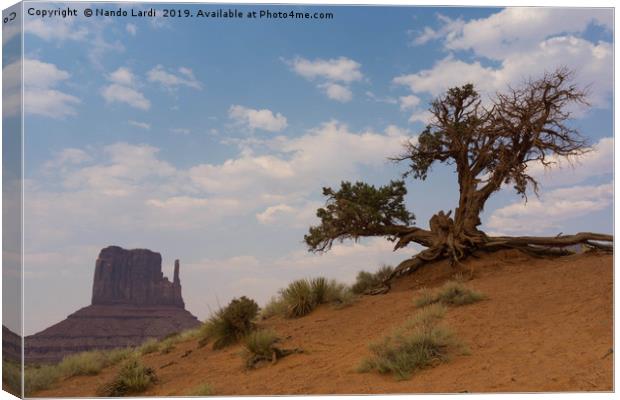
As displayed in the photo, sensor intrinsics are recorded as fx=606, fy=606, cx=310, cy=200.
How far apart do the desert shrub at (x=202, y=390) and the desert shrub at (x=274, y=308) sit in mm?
7083

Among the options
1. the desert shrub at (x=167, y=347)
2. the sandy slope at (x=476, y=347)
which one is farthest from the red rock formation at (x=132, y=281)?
the sandy slope at (x=476, y=347)

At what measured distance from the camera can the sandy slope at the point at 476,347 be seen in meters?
8.69

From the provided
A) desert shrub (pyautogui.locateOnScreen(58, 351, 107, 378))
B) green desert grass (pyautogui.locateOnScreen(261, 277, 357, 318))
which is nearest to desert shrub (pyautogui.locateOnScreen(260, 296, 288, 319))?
green desert grass (pyautogui.locateOnScreen(261, 277, 357, 318))

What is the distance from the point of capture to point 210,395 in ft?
31.4

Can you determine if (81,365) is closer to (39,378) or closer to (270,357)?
(39,378)

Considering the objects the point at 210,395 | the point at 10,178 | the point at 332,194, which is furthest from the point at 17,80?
the point at 332,194

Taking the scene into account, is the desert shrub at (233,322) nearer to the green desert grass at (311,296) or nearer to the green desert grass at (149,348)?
the green desert grass at (311,296)

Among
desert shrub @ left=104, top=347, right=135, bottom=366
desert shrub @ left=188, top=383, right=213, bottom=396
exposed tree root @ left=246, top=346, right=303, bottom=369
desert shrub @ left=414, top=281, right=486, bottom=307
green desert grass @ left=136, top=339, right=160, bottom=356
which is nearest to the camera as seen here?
desert shrub @ left=188, top=383, right=213, bottom=396

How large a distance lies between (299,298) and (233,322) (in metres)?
2.48

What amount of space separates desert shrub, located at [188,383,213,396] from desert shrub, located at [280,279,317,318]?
636 cm

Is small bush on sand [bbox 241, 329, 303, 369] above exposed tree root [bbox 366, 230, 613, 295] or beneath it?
beneath

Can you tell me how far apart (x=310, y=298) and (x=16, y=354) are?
840 centimetres

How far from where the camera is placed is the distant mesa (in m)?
67.2

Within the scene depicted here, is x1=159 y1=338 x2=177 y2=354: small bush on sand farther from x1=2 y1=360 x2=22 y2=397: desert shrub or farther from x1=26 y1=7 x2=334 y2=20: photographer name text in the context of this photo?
x1=26 y1=7 x2=334 y2=20: photographer name text
